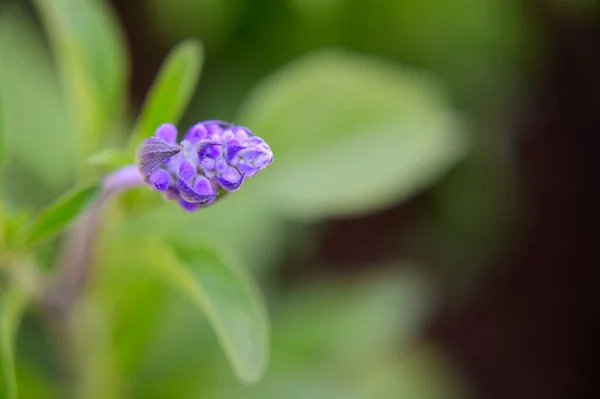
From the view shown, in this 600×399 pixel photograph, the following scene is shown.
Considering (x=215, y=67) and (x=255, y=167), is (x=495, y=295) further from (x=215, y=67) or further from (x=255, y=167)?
(x=255, y=167)

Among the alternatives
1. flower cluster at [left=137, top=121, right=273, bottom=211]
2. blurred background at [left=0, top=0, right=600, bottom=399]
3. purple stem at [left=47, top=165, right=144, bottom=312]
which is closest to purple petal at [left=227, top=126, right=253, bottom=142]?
flower cluster at [left=137, top=121, right=273, bottom=211]

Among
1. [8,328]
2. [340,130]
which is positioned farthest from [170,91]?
[340,130]

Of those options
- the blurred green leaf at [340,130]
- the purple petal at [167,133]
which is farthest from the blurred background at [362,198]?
the purple petal at [167,133]

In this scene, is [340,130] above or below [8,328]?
above

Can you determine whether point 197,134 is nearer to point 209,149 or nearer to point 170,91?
point 209,149

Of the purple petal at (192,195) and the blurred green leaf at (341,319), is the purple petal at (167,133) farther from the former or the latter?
the blurred green leaf at (341,319)

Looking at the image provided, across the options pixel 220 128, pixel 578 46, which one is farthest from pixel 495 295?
pixel 220 128

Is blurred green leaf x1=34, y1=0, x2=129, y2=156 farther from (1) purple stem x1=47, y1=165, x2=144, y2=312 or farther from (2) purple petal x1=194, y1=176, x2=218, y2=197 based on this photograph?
(2) purple petal x1=194, y1=176, x2=218, y2=197
